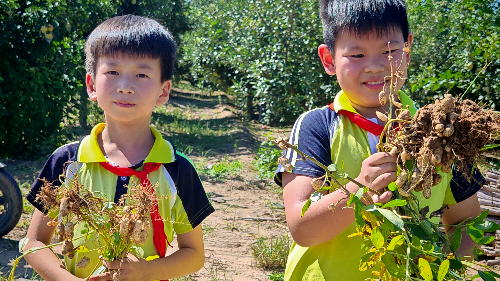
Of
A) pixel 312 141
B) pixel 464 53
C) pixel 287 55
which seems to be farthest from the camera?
pixel 287 55

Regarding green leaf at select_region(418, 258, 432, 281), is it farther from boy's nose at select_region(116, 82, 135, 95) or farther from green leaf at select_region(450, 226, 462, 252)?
boy's nose at select_region(116, 82, 135, 95)

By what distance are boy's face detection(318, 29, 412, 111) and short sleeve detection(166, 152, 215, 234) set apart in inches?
24.5

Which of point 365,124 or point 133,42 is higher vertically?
point 133,42

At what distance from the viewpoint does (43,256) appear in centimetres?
169

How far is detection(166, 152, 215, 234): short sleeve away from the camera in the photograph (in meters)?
1.79

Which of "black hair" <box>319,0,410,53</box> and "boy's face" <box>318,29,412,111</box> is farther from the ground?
"black hair" <box>319,0,410,53</box>

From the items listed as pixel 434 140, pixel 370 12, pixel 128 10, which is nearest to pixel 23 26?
pixel 128 10

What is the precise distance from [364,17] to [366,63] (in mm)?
160

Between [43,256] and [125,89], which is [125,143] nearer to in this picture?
[125,89]

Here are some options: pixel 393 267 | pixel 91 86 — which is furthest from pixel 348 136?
pixel 91 86

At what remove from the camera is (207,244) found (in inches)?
178

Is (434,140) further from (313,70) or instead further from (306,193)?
(313,70)

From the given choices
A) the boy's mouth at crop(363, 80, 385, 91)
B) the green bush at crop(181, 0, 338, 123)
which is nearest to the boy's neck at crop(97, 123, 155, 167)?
the boy's mouth at crop(363, 80, 385, 91)

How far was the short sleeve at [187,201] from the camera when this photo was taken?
1.79 m
